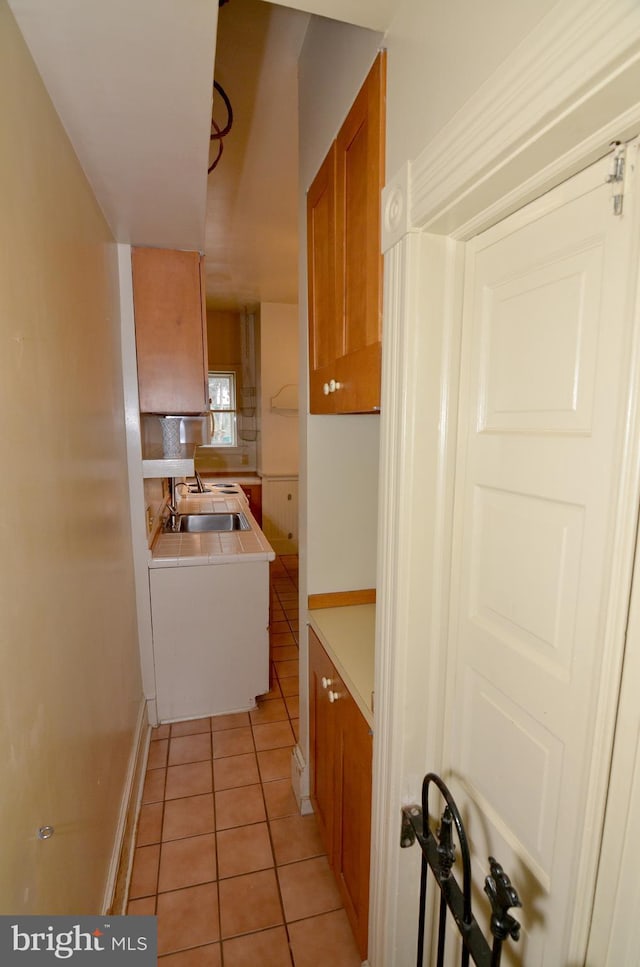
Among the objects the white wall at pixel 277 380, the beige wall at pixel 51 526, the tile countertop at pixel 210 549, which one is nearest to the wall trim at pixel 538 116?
the beige wall at pixel 51 526

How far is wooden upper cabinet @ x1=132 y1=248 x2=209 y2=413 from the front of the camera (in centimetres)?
208

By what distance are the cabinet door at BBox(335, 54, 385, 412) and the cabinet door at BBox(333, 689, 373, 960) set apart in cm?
84

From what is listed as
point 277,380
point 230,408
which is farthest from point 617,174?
point 230,408

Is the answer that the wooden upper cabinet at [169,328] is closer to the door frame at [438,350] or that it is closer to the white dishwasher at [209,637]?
the white dishwasher at [209,637]

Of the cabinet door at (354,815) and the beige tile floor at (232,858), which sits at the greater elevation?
the cabinet door at (354,815)

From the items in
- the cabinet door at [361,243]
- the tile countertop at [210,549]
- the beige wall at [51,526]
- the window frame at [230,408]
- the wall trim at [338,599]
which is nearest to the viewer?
the beige wall at [51,526]

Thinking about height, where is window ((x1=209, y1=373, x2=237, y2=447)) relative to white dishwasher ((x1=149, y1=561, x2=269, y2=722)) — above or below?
above

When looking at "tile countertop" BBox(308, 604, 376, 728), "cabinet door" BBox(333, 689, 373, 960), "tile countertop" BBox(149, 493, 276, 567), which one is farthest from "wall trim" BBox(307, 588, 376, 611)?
"tile countertop" BBox(149, 493, 276, 567)

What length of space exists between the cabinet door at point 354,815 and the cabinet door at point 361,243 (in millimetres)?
842

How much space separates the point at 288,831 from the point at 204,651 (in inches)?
36.0

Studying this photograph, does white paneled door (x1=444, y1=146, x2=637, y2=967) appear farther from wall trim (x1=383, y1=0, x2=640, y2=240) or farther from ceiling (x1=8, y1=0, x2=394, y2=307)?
ceiling (x1=8, y1=0, x2=394, y2=307)

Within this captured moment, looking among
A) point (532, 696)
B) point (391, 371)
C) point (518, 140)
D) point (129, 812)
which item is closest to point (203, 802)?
point (129, 812)

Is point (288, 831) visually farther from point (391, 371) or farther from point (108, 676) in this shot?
point (391, 371)

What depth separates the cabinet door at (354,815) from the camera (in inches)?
45.2
